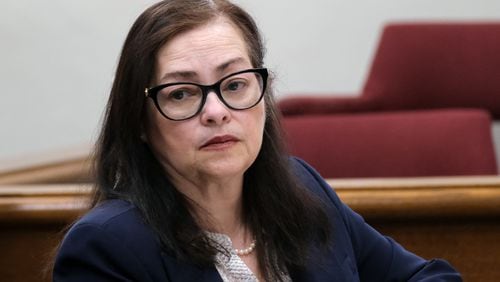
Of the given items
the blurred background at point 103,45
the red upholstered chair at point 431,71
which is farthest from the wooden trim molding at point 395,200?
the blurred background at point 103,45

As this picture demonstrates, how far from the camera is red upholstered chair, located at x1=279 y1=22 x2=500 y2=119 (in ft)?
8.60

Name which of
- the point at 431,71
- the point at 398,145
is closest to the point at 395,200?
the point at 398,145

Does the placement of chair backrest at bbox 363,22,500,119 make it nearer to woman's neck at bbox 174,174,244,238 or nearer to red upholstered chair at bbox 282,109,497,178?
red upholstered chair at bbox 282,109,497,178

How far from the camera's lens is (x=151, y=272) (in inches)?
43.2

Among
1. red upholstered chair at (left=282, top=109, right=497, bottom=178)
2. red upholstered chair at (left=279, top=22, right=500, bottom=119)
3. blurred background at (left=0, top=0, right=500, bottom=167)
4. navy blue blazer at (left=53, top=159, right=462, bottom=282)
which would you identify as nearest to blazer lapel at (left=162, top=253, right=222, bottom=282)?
navy blue blazer at (left=53, top=159, right=462, bottom=282)

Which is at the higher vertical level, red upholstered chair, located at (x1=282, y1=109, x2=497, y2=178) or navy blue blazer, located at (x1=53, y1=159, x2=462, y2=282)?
navy blue blazer, located at (x1=53, y1=159, x2=462, y2=282)

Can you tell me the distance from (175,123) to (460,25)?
1709 mm

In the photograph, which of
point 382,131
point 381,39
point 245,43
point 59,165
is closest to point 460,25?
point 381,39

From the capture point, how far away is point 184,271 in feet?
3.66

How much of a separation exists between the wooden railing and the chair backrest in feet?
3.34

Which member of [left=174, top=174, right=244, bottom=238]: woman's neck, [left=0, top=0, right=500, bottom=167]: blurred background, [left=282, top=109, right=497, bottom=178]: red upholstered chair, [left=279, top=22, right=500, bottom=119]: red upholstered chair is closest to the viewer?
[left=174, top=174, right=244, bottom=238]: woman's neck

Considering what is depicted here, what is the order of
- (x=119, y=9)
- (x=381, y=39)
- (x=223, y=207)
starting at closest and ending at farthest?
(x=223, y=207) < (x=381, y=39) < (x=119, y=9)

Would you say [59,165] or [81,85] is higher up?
[59,165]

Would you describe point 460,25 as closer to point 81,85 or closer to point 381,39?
point 381,39
